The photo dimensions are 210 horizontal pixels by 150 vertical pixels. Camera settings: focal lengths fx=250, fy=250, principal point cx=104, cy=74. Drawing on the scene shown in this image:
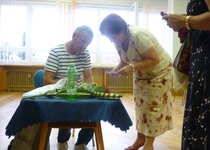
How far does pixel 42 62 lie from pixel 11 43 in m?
0.87

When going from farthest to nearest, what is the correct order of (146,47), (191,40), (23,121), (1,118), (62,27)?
(62,27), (1,118), (146,47), (23,121), (191,40)

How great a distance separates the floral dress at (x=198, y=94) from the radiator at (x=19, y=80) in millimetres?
5619

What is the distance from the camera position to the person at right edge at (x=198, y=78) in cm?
87

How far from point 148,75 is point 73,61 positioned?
0.64m

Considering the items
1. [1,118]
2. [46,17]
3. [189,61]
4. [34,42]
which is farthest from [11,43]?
[189,61]

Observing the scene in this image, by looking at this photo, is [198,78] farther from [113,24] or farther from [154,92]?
[154,92]

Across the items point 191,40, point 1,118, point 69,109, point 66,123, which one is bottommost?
point 1,118

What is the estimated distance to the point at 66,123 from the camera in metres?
1.53

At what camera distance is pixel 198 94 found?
90 centimetres

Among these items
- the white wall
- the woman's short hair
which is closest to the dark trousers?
the woman's short hair

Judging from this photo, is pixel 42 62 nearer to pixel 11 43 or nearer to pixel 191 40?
pixel 11 43

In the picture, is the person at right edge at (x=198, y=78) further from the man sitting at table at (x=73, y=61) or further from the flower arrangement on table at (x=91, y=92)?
the man sitting at table at (x=73, y=61)

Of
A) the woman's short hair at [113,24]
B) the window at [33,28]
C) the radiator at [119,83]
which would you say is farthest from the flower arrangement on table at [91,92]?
the radiator at [119,83]

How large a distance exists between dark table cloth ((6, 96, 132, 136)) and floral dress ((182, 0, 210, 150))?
49 centimetres
